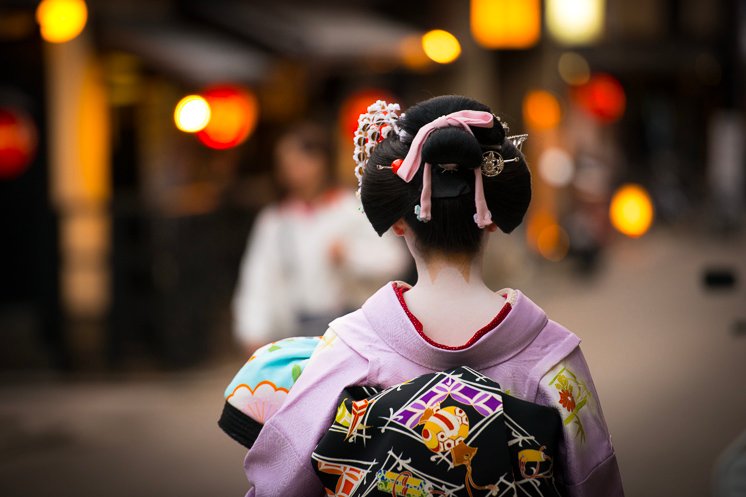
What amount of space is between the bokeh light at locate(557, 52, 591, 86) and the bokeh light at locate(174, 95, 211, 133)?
12.8m

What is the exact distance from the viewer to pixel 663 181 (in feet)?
89.5

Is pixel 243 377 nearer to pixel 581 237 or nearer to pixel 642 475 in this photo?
pixel 642 475

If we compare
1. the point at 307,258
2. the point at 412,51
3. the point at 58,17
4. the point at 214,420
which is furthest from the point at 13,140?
the point at 412,51

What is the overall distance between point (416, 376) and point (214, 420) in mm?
6089

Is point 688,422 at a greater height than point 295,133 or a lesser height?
lesser

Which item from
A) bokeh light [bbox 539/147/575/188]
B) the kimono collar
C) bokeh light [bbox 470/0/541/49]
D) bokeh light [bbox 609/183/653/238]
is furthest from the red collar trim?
bokeh light [bbox 539/147/575/188]

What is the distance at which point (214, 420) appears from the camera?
27.2 ft

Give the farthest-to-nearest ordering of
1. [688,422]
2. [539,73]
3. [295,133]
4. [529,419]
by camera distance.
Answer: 1. [539,73]
2. [688,422]
3. [295,133]
4. [529,419]

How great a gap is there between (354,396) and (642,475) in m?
4.65

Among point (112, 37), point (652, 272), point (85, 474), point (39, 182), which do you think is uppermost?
point (112, 37)

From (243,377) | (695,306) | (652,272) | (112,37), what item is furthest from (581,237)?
(243,377)

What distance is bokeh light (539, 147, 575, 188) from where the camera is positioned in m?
19.6

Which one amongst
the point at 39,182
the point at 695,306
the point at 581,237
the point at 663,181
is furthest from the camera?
the point at 663,181

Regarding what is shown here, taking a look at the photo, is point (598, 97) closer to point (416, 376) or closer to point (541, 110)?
point (541, 110)
